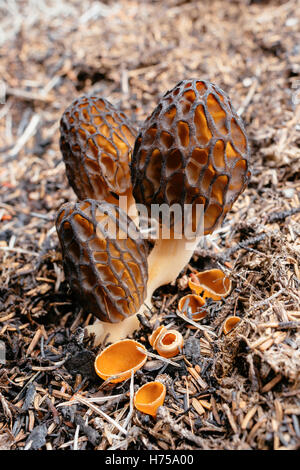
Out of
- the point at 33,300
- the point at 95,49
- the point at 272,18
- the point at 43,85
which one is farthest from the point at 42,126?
the point at 272,18

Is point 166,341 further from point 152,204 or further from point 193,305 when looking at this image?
point 152,204

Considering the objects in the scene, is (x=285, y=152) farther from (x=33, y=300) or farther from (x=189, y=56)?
(x=33, y=300)

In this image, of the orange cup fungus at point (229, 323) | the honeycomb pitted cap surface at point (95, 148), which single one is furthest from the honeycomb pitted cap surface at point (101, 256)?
the orange cup fungus at point (229, 323)

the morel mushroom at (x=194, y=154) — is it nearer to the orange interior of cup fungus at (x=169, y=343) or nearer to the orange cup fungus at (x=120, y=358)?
the orange interior of cup fungus at (x=169, y=343)

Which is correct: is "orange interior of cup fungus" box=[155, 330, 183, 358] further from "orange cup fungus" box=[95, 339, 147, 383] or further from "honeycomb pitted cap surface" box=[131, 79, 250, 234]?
"honeycomb pitted cap surface" box=[131, 79, 250, 234]

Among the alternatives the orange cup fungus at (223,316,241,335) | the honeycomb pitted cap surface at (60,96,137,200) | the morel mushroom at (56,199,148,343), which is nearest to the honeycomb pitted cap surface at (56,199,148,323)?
the morel mushroom at (56,199,148,343)
